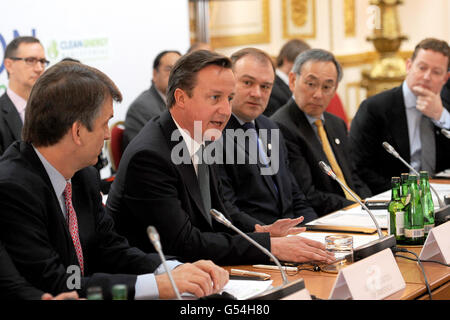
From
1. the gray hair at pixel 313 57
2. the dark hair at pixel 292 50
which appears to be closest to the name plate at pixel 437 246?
the gray hair at pixel 313 57

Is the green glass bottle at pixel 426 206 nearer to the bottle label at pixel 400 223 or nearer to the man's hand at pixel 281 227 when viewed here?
the bottle label at pixel 400 223

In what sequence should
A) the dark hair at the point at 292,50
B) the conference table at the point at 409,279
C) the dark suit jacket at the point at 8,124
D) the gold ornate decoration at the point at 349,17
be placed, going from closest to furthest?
the conference table at the point at 409,279 < the dark suit jacket at the point at 8,124 < the dark hair at the point at 292,50 < the gold ornate decoration at the point at 349,17

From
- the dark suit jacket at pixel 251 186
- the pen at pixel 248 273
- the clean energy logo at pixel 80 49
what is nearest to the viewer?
the pen at pixel 248 273

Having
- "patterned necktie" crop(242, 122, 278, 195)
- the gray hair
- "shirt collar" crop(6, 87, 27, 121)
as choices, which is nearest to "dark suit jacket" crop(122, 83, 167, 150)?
Answer: "shirt collar" crop(6, 87, 27, 121)

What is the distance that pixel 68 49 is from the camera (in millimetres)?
5223

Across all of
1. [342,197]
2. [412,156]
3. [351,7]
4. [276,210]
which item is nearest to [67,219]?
[276,210]

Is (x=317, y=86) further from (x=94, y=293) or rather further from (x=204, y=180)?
(x=94, y=293)

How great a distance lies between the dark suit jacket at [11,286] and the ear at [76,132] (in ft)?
1.17

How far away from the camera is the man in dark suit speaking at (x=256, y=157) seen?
120 inches

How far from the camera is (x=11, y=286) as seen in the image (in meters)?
1.62

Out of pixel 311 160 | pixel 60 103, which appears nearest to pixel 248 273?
pixel 60 103

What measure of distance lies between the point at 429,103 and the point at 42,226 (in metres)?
2.97

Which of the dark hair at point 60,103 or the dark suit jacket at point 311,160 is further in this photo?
the dark suit jacket at point 311,160

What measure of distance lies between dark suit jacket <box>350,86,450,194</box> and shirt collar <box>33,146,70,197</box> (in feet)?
8.78
